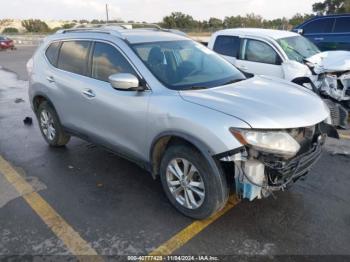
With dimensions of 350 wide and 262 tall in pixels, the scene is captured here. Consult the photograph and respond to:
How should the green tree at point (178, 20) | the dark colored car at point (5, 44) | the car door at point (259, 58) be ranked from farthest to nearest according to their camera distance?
the green tree at point (178, 20), the dark colored car at point (5, 44), the car door at point (259, 58)

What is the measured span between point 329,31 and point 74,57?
350 inches

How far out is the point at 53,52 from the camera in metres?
4.95

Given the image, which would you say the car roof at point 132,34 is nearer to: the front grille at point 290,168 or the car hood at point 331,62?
the front grille at point 290,168

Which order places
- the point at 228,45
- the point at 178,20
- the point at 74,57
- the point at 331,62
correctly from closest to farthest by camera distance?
1. the point at 74,57
2. the point at 331,62
3. the point at 228,45
4. the point at 178,20

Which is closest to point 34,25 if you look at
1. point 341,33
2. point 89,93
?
point 341,33

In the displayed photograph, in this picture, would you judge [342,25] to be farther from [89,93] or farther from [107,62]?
[89,93]

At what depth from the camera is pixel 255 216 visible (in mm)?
3346

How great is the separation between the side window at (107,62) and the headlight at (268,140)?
141 centimetres

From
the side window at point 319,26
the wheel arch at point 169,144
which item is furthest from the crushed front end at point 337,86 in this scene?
the side window at point 319,26

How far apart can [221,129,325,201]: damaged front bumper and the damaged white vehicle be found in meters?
3.10

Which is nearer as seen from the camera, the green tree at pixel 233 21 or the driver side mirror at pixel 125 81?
the driver side mirror at pixel 125 81

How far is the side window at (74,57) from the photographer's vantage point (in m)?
4.29

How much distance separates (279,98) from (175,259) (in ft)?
5.78

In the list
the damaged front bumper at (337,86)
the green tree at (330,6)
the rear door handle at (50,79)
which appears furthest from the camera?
the green tree at (330,6)
